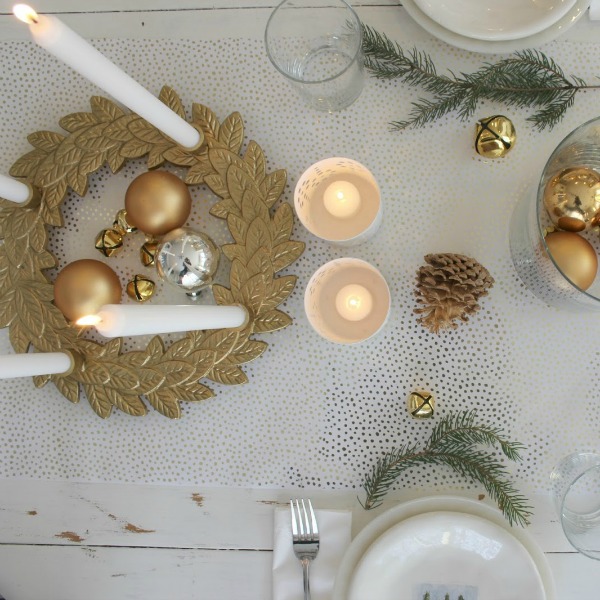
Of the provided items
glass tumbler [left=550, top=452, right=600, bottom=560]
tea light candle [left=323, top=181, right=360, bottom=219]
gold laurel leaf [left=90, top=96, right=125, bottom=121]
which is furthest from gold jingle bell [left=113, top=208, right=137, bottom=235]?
glass tumbler [left=550, top=452, right=600, bottom=560]

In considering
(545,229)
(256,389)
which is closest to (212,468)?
(256,389)

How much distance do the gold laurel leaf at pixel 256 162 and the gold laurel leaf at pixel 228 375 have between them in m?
0.20

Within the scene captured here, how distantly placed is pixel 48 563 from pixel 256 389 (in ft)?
1.02

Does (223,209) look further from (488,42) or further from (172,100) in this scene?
(488,42)

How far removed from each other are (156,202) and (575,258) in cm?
41

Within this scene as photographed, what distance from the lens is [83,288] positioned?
61 cm

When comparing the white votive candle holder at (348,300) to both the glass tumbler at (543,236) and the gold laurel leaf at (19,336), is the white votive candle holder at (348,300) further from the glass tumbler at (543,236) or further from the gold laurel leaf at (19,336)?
the gold laurel leaf at (19,336)

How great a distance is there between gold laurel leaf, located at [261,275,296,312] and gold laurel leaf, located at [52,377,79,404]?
0.22 m

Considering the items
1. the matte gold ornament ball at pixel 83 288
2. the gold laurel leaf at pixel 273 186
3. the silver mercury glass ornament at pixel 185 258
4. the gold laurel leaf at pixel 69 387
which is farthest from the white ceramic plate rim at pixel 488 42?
the gold laurel leaf at pixel 69 387

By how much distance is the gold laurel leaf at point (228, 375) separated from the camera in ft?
2.06

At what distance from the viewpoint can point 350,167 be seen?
23.6 inches

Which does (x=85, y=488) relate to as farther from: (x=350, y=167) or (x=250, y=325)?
(x=350, y=167)

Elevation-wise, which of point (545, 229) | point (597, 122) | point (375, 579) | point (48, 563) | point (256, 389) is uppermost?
point (597, 122)

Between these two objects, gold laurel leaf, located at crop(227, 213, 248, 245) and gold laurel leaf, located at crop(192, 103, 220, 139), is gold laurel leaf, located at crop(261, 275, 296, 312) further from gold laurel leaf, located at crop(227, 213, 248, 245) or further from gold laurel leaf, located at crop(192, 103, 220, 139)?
gold laurel leaf, located at crop(192, 103, 220, 139)
